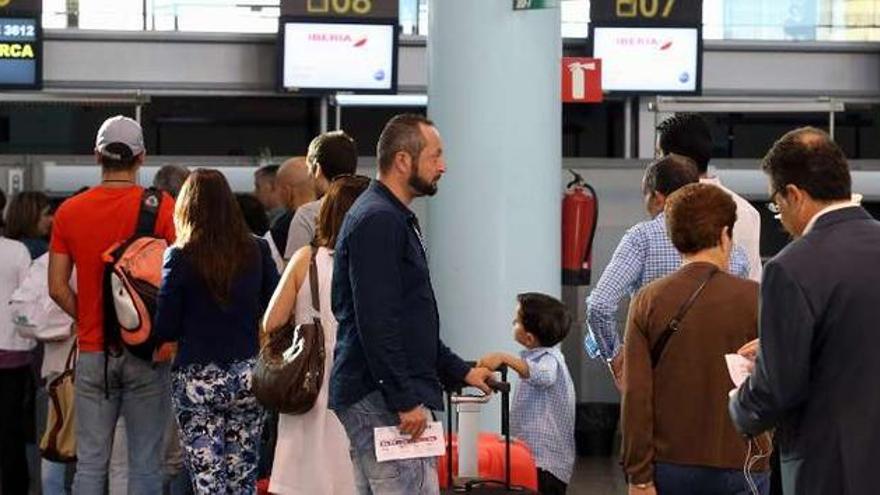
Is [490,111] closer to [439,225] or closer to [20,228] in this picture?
[439,225]

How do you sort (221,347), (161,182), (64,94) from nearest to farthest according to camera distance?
(221,347), (161,182), (64,94)

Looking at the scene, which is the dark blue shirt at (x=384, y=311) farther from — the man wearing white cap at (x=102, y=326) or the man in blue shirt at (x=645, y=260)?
the man wearing white cap at (x=102, y=326)

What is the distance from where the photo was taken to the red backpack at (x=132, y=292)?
676 cm

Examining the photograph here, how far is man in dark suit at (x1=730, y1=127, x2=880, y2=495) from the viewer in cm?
388

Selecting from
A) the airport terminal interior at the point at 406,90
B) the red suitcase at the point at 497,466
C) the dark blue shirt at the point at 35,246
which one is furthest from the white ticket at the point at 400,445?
the airport terminal interior at the point at 406,90

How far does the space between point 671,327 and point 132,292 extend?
257 centimetres

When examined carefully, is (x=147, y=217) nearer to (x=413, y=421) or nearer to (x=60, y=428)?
(x=60, y=428)

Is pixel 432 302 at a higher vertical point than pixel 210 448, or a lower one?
higher

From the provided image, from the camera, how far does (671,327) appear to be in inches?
190

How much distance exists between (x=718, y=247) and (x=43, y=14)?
1261 cm

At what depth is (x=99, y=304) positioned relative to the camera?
690cm

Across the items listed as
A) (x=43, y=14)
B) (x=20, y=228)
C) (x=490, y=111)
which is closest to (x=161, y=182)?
Result: (x=20, y=228)

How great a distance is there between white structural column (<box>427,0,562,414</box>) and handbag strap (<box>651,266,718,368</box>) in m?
2.75

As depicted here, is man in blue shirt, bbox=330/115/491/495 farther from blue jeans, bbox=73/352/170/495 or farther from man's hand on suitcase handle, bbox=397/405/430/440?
blue jeans, bbox=73/352/170/495
